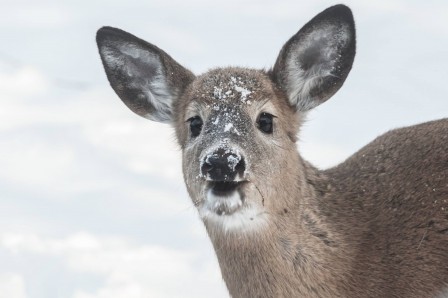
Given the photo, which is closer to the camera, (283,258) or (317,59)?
(283,258)

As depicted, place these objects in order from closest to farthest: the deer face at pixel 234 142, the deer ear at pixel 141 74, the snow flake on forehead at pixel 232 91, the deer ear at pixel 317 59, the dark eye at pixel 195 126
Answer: the deer face at pixel 234 142
the snow flake on forehead at pixel 232 91
the dark eye at pixel 195 126
the deer ear at pixel 317 59
the deer ear at pixel 141 74

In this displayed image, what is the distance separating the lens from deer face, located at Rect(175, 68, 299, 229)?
6395 millimetres

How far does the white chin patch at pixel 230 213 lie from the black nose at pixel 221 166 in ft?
0.71

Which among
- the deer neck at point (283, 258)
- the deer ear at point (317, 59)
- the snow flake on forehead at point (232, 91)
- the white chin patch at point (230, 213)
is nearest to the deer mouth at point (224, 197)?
the white chin patch at point (230, 213)

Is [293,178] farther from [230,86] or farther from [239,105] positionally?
[230,86]

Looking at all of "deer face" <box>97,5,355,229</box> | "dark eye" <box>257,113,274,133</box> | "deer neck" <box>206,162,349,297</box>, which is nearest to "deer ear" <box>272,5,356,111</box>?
"deer face" <box>97,5,355,229</box>

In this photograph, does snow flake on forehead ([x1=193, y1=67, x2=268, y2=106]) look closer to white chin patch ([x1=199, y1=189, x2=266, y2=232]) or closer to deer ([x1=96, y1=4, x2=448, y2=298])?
deer ([x1=96, y1=4, x2=448, y2=298])

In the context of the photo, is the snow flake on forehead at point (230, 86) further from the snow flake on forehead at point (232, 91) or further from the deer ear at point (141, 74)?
the deer ear at point (141, 74)

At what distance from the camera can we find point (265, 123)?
23.4 ft

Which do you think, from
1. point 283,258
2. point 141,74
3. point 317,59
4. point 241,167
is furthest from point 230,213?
point 141,74

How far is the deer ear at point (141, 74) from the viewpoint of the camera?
788 cm

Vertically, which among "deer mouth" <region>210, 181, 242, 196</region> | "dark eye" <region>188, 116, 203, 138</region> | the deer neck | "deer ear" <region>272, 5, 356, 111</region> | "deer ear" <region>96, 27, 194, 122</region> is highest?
"deer ear" <region>96, 27, 194, 122</region>

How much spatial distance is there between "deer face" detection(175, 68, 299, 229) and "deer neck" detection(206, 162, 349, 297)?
0.63 ft

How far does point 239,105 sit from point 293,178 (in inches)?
28.8
